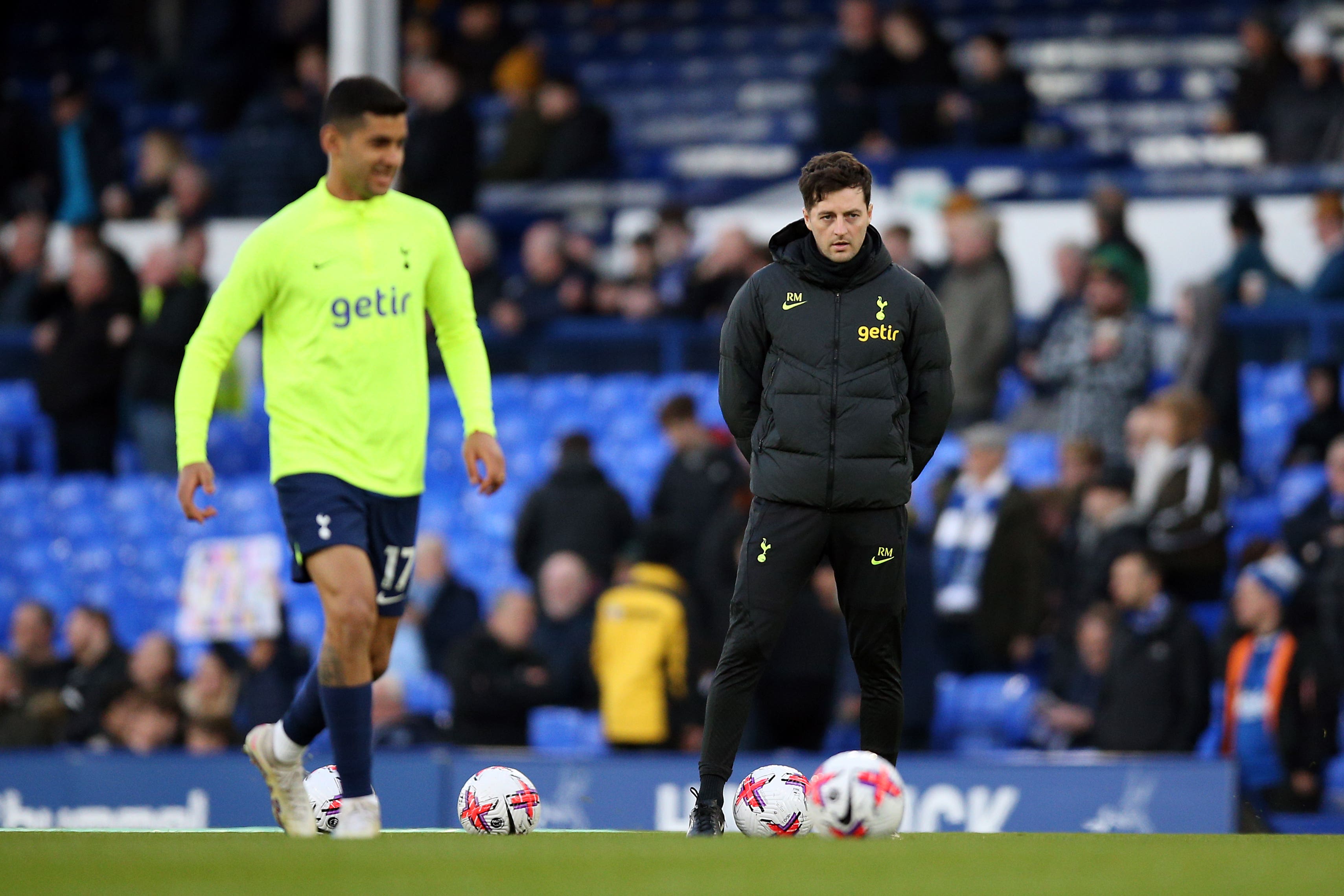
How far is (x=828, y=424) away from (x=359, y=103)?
5.71ft

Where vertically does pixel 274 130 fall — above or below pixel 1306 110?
above

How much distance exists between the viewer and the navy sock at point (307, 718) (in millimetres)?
6469

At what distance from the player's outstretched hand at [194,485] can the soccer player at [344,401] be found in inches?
0.5

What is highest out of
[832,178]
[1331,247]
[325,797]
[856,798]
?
[1331,247]

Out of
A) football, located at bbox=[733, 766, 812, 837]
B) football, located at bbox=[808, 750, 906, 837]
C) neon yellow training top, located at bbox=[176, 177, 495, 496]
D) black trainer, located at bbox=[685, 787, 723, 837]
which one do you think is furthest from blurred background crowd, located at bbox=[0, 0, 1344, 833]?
neon yellow training top, located at bbox=[176, 177, 495, 496]

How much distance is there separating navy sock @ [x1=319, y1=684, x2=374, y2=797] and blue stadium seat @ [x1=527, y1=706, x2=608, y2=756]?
229 inches

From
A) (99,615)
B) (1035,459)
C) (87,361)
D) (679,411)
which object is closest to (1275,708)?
(1035,459)

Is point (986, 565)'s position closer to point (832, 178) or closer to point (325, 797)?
A: point (325, 797)

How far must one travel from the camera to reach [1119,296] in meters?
12.3

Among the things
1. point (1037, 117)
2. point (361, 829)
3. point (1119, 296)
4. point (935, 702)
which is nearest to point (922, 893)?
point (361, 829)

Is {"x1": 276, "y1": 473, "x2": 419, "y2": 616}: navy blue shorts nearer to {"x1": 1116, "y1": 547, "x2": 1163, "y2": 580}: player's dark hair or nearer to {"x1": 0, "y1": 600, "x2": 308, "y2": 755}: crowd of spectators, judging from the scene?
{"x1": 1116, "y1": 547, "x2": 1163, "y2": 580}: player's dark hair

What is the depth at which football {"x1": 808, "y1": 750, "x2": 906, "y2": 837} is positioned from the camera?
5992 mm

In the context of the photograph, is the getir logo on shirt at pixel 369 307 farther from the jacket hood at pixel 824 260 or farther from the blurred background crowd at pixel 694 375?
the blurred background crowd at pixel 694 375

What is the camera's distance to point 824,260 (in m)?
6.35
